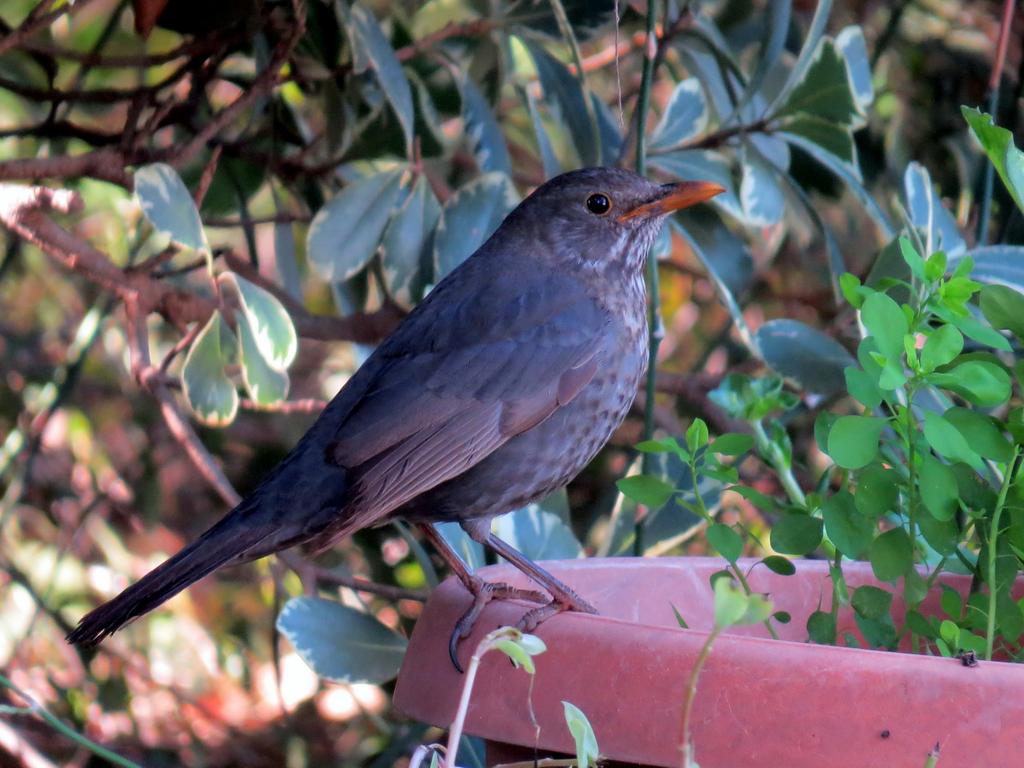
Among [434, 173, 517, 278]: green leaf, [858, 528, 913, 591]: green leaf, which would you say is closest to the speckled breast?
[434, 173, 517, 278]: green leaf

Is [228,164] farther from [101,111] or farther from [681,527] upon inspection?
[681,527]

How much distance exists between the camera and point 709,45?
3.31 meters

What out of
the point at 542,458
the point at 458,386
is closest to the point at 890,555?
the point at 542,458

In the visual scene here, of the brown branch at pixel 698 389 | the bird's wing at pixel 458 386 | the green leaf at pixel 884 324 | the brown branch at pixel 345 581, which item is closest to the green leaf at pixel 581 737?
the green leaf at pixel 884 324

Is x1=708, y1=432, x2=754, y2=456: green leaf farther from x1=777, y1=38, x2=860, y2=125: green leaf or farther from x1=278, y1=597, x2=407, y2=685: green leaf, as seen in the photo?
x1=777, y1=38, x2=860, y2=125: green leaf

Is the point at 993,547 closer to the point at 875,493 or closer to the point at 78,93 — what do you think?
the point at 875,493

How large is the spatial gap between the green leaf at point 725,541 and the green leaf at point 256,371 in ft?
4.06

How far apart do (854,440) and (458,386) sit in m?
1.24

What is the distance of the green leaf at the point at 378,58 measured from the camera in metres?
2.95

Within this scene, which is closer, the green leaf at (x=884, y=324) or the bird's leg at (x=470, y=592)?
the green leaf at (x=884, y=324)

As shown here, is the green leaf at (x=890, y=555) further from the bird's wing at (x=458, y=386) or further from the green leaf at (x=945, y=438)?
the bird's wing at (x=458, y=386)

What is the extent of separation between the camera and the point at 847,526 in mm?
1855

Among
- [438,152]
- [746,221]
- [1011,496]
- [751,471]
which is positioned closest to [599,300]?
[746,221]

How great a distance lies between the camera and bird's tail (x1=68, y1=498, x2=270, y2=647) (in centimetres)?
243
